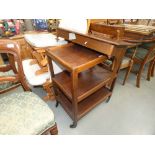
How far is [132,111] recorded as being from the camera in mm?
1496

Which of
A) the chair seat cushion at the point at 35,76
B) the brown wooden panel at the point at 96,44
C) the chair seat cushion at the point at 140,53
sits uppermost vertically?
the brown wooden panel at the point at 96,44

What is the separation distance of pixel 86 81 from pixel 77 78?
1.13 feet

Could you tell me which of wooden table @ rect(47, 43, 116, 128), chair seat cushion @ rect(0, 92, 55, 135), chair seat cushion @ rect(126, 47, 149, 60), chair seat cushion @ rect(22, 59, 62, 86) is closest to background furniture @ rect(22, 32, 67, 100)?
chair seat cushion @ rect(22, 59, 62, 86)

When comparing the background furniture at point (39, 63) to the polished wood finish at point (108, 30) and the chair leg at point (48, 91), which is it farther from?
the polished wood finish at point (108, 30)

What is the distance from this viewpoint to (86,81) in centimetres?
125

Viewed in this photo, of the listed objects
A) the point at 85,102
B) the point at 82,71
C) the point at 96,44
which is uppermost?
the point at 96,44

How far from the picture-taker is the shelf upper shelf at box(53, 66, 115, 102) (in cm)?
112

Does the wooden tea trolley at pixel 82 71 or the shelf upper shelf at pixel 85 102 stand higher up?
the wooden tea trolley at pixel 82 71

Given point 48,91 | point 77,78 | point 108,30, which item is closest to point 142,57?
point 108,30

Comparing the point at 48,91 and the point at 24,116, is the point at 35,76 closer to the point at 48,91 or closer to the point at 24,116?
the point at 48,91

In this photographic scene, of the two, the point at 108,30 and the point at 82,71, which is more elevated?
the point at 108,30

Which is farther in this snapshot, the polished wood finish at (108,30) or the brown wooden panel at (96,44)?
the polished wood finish at (108,30)

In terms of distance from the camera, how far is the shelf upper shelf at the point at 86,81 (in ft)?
3.67

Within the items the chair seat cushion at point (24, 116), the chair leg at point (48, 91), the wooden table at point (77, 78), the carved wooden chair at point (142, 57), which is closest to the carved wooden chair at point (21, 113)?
the chair seat cushion at point (24, 116)
